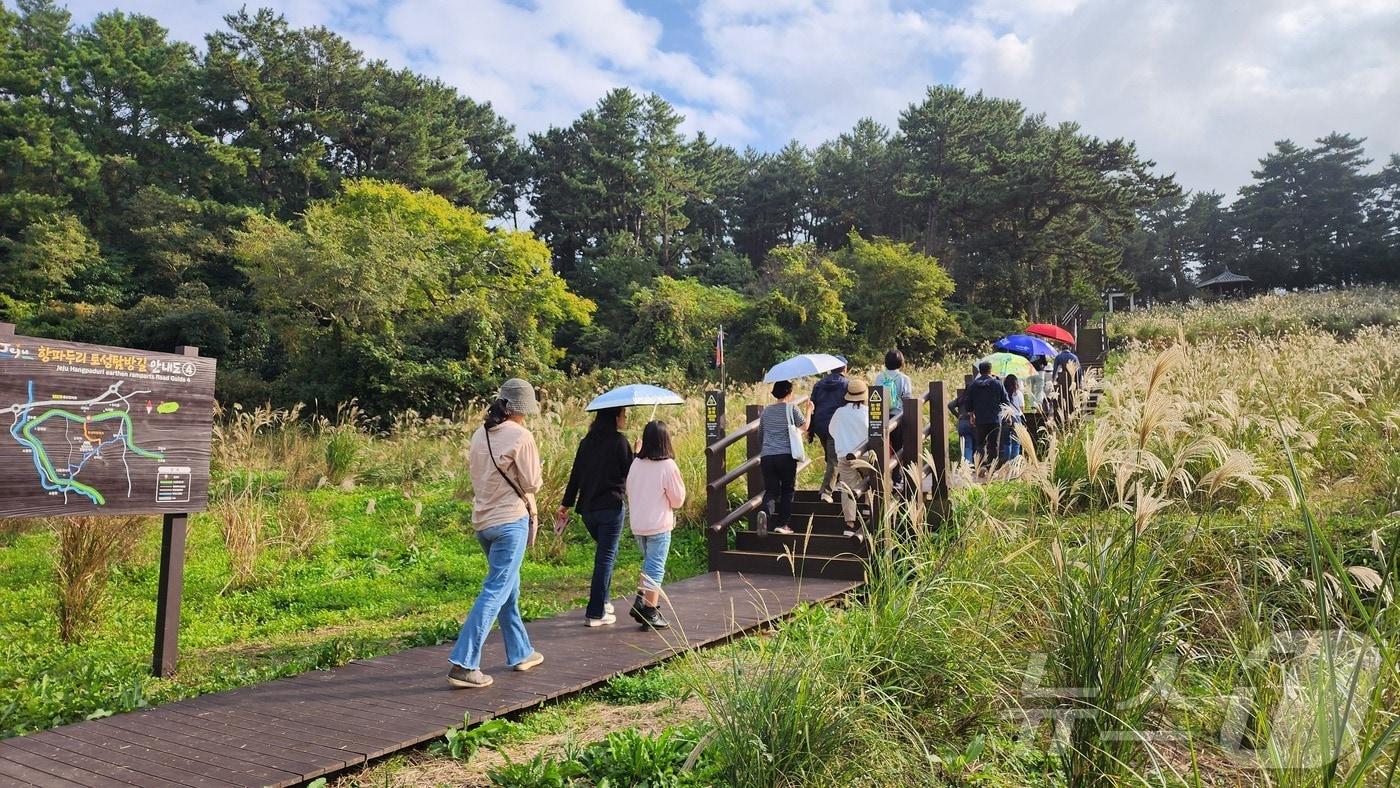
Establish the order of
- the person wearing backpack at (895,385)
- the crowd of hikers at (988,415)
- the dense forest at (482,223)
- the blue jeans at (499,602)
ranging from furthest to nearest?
the dense forest at (482,223) → the crowd of hikers at (988,415) → the person wearing backpack at (895,385) → the blue jeans at (499,602)

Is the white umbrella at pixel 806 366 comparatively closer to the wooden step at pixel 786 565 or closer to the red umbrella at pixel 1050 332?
the wooden step at pixel 786 565

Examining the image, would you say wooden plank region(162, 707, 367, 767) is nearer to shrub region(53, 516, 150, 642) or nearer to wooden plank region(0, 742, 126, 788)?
wooden plank region(0, 742, 126, 788)

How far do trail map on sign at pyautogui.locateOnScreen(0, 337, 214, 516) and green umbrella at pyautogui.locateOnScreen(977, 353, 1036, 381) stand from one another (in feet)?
29.2

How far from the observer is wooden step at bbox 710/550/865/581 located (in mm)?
7195

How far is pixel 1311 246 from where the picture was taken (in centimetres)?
4425

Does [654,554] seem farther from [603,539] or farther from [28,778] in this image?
[28,778]

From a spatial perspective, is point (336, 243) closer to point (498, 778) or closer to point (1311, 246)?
point (498, 778)

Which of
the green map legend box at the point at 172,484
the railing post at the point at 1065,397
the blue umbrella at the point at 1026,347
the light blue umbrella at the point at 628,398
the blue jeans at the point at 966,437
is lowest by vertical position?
the green map legend box at the point at 172,484

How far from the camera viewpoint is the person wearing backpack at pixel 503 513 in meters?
4.82

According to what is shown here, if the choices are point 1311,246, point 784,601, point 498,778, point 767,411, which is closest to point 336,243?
point 767,411

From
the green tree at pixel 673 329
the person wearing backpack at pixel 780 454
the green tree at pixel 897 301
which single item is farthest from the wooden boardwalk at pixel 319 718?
the green tree at pixel 897 301

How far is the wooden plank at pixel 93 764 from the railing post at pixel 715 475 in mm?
4830

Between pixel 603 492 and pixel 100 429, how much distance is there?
9.80 ft

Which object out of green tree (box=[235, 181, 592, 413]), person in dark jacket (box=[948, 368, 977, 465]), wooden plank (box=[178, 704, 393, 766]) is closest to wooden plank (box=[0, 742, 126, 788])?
wooden plank (box=[178, 704, 393, 766])
